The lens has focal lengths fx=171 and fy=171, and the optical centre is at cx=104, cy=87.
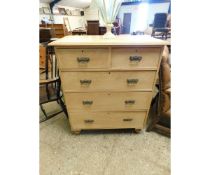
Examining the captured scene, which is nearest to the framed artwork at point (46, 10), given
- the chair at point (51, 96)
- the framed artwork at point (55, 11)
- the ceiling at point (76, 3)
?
the framed artwork at point (55, 11)

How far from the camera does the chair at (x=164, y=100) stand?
158 centimetres

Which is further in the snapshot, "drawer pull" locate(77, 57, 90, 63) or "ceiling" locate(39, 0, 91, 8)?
"ceiling" locate(39, 0, 91, 8)

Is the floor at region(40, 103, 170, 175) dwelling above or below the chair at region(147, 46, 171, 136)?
below

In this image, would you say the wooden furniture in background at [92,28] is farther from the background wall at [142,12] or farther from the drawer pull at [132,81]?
the background wall at [142,12]

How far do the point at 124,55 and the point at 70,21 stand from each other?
8.97m

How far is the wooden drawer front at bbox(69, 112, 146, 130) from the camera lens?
1.64 meters

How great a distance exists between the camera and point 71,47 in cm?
134

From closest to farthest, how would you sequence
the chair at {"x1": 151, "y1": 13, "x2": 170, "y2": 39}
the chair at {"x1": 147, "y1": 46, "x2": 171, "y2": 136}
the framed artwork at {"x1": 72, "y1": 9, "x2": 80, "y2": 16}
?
the chair at {"x1": 147, "y1": 46, "x2": 171, "y2": 136} < the chair at {"x1": 151, "y1": 13, "x2": 170, "y2": 39} < the framed artwork at {"x1": 72, "y1": 9, "x2": 80, "y2": 16}

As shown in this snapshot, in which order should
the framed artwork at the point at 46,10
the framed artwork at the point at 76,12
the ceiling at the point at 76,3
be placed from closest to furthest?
the framed artwork at the point at 46,10 < the ceiling at the point at 76,3 < the framed artwork at the point at 76,12

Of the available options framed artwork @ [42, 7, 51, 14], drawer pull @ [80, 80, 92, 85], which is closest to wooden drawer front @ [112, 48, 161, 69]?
drawer pull @ [80, 80, 92, 85]

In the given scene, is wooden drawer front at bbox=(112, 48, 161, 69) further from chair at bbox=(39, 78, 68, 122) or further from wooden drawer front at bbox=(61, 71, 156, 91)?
chair at bbox=(39, 78, 68, 122)

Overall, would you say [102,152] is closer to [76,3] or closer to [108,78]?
[108,78]

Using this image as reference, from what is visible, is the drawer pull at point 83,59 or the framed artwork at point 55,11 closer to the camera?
the drawer pull at point 83,59
